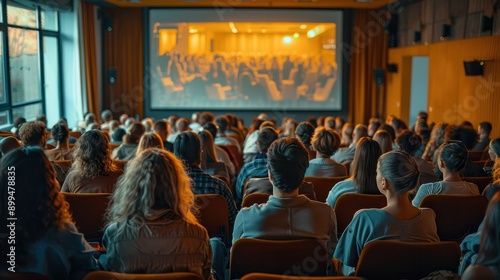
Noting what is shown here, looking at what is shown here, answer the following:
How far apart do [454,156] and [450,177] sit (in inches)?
8.3

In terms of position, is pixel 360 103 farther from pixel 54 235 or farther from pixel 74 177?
pixel 54 235

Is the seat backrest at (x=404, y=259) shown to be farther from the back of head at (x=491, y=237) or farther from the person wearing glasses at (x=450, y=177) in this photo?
the person wearing glasses at (x=450, y=177)

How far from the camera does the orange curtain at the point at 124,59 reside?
14.1m

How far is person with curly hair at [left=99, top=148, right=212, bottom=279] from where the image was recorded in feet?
7.99

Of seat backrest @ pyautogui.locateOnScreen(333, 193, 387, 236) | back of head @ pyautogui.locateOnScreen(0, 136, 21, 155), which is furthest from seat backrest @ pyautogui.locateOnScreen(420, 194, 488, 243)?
back of head @ pyautogui.locateOnScreen(0, 136, 21, 155)

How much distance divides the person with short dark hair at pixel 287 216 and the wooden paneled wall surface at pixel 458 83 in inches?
266

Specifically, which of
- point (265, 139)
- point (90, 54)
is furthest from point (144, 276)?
point (90, 54)

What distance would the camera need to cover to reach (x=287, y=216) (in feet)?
9.60

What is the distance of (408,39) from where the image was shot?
1305cm

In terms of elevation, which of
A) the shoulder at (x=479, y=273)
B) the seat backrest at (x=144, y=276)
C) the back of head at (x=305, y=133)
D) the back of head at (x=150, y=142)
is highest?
the back of head at (x=150, y=142)

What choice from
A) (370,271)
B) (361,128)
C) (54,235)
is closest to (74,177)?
(54,235)

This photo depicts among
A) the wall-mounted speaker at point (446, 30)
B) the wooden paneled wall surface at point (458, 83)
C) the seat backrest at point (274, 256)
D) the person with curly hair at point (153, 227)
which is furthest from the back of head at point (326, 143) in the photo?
the wall-mounted speaker at point (446, 30)

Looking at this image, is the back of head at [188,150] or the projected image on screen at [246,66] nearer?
the back of head at [188,150]

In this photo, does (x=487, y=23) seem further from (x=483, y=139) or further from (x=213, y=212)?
(x=213, y=212)
